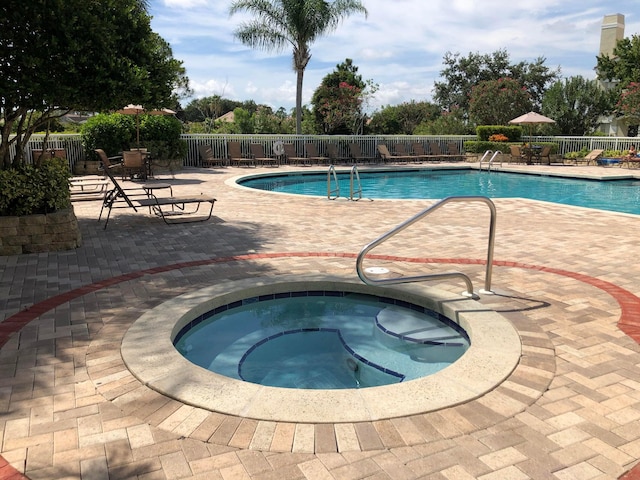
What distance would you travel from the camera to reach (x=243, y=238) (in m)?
7.91

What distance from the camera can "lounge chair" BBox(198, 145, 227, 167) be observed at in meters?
21.3

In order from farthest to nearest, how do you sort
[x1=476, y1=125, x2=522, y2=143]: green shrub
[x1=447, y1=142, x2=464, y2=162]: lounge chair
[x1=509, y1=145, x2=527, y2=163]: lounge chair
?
[x1=476, y1=125, x2=522, y2=143]: green shrub < [x1=447, y1=142, x2=464, y2=162]: lounge chair < [x1=509, y1=145, x2=527, y2=163]: lounge chair

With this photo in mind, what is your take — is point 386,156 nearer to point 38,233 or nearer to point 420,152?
point 420,152

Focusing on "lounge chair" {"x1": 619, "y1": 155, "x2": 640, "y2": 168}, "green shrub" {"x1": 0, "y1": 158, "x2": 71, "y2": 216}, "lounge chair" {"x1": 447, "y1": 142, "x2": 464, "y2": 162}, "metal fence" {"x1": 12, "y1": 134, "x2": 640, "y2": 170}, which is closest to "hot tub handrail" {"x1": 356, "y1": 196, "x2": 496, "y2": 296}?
"green shrub" {"x1": 0, "y1": 158, "x2": 71, "y2": 216}

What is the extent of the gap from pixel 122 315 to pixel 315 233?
14.2ft

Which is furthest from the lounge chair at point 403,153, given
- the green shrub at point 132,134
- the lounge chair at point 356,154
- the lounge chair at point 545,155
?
the green shrub at point 132,134

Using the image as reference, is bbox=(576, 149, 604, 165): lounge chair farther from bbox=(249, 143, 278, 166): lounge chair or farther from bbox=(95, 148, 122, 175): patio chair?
bbox=(95, 148, 122, 175): patio chair

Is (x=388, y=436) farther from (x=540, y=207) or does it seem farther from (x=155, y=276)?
(x=540, y=207)

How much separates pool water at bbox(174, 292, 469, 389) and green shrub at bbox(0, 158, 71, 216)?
361 cm

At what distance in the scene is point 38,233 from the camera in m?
6.69

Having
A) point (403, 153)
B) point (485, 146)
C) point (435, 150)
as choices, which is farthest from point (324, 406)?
point (485, 146)

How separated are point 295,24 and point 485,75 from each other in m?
27.7

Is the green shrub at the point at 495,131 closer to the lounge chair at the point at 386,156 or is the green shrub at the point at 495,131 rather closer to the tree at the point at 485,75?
the lounge chair at the point at 386,156

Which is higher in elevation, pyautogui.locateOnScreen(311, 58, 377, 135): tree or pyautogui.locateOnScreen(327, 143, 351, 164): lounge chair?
pyautogui.locateOnScreen(311, 58, 377, 135): tree
